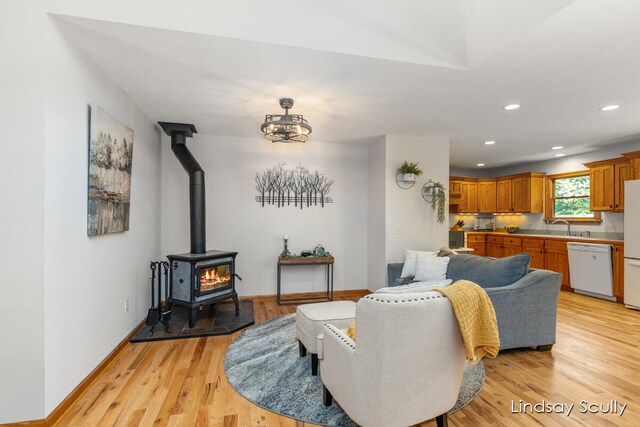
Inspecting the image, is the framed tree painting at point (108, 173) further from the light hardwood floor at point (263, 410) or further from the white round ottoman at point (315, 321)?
the white round ottoman at point (315, 321)

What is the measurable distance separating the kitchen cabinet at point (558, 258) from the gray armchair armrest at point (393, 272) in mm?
3341

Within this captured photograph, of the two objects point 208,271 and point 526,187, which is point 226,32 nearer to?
point 208,271

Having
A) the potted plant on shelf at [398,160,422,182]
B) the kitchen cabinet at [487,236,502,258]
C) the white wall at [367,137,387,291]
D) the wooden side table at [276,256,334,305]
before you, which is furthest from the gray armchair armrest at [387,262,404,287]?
the kitchen cabinet at [487,236,502,258]

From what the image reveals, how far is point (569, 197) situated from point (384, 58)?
5915 millimetres

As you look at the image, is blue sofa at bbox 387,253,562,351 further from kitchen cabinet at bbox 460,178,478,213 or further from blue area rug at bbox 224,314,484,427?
kitchen cabinet at bbox 460,178,478,213

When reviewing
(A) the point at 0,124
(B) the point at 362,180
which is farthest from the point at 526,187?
(A) the point at 0,124

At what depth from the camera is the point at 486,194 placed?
7434 mm

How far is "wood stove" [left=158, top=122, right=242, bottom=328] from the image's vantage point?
3.56 meters

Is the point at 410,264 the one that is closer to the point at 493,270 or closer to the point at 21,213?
the point at 493,270

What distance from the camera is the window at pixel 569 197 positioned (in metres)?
5.88

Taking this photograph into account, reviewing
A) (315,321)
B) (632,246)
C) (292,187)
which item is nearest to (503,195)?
(632,246)

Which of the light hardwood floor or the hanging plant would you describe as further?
the hanging plant

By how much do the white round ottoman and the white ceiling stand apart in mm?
2051

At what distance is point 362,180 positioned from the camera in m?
5.29
